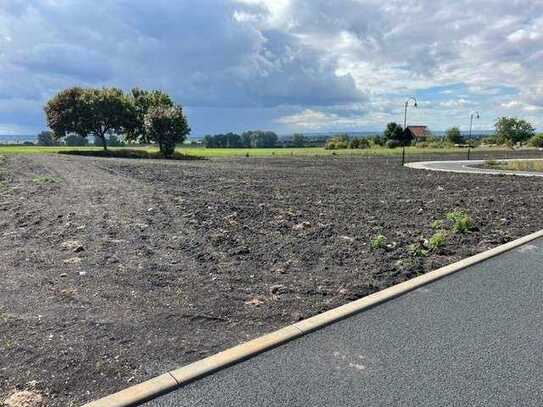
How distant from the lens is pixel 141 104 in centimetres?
6191

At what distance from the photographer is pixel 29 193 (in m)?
12.2

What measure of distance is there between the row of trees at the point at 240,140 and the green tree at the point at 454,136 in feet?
134

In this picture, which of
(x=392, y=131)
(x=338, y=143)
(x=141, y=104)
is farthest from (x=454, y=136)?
(x=141, y=104)

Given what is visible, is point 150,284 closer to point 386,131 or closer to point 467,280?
point 467,280

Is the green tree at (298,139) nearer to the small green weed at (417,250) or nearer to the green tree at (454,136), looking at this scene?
the green tree at (454,136)

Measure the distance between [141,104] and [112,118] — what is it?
6.45m

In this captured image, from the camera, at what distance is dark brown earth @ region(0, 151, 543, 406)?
333cm

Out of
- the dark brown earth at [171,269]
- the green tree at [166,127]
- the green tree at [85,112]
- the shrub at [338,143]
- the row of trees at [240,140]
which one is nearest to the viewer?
the dark brown earth at [171,269]

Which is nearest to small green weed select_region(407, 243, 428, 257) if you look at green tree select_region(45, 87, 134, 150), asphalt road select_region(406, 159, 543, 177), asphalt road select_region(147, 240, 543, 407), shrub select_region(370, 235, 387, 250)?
shrub select_region(370, 235, 387, 250)

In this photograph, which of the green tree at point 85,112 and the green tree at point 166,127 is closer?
the green tree at point 166,127

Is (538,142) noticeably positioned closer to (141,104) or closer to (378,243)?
(141,104)

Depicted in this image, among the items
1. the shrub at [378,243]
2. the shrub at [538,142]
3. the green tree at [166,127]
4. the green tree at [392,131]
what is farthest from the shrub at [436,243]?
the shrub at [538,142]

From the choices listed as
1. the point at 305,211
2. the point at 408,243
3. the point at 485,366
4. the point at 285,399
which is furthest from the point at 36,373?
the point at 305,211

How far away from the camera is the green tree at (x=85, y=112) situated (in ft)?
181
